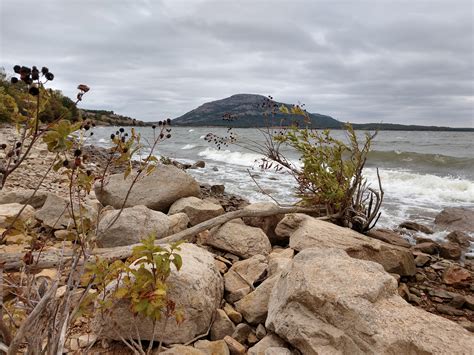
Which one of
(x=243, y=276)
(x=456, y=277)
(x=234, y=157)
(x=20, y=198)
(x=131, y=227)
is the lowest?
(x=234, y=157)

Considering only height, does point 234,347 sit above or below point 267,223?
below

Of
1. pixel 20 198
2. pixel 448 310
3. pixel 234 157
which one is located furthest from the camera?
pixel 234 157

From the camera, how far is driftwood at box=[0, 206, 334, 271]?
3.50 meters

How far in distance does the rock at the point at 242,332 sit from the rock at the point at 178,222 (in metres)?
2.17

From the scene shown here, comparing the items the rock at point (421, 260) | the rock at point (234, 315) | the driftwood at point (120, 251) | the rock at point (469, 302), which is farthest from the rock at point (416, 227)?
the rock at point (234, 315)

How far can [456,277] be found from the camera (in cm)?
533

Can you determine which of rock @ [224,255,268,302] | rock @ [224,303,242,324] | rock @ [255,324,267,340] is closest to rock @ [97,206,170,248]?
rock @ [224,255,268,302]

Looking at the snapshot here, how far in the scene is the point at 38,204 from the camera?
6.49m

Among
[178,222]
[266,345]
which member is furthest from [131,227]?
[266,345]

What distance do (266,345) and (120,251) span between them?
6.73ft

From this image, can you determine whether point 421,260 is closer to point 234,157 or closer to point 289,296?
point 289,296

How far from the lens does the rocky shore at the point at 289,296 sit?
2.58 m

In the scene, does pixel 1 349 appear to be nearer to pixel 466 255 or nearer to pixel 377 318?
pixel 377 318

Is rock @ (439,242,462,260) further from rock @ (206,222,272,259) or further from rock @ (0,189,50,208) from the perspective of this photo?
rock @ (0,189,50,208)
